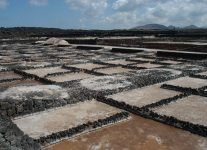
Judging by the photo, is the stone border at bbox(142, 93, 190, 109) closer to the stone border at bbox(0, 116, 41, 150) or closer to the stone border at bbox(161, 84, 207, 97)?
the stone border at bbox(161, 84, 207, 97)

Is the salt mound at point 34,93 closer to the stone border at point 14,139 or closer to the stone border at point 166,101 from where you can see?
the stone border at point 14,139

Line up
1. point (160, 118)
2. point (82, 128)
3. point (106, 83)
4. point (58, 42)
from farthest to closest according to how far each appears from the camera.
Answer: point (58, 42)
point (106, 83)
point (160, 118)
point (82, 128)

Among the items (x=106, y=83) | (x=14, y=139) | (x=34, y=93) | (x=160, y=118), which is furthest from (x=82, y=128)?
(x=106, y=83)

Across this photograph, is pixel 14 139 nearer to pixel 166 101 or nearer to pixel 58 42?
pixel 166 101

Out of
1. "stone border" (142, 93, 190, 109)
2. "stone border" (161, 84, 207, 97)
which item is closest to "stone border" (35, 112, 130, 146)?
"stone border" (142, 93, 190, 109)

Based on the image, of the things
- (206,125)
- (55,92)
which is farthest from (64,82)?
(206,125)

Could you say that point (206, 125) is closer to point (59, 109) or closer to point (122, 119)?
point (122, 119)
